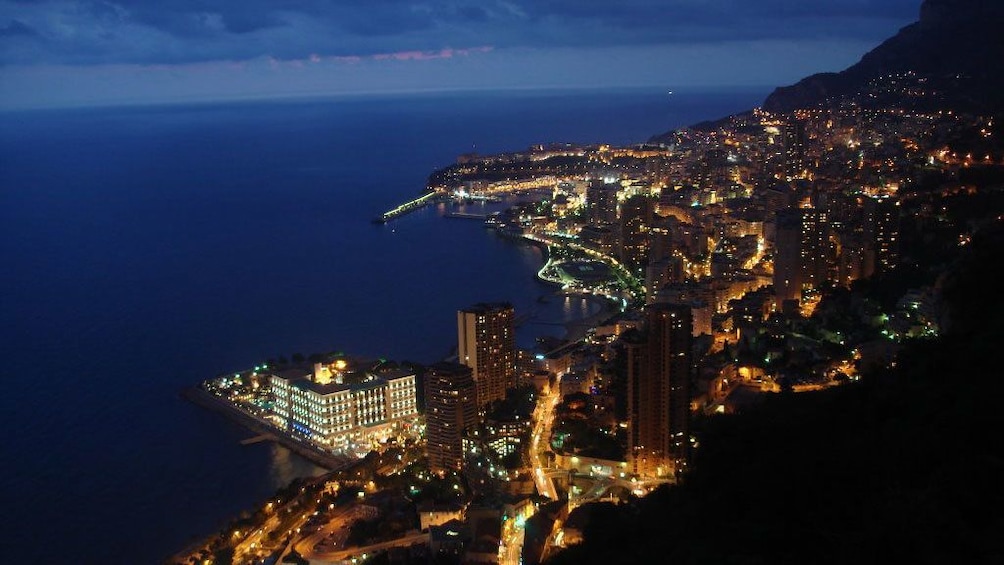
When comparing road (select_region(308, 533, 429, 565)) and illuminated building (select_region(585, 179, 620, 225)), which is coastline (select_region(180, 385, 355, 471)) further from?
illuminated building (select_region(585, 179, 620, 225))

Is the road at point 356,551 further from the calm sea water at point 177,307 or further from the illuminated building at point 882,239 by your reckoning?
the illuminated building at point 882,239

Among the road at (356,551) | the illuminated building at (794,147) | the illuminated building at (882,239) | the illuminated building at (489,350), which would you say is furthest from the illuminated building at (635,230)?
the road at (356,551)

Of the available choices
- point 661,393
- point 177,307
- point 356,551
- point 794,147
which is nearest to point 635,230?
point 794,147

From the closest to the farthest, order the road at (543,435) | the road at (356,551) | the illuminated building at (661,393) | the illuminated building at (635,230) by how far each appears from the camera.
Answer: the road at (356,551), the road at (543,435), the illuminated building at (661,393), the illuminated building at (635,230)

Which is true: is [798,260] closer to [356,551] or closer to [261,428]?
[261,428]

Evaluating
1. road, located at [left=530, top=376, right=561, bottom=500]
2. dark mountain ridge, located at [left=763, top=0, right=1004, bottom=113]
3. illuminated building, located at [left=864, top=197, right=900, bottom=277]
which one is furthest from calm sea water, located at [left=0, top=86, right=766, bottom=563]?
dark mountain ridge, located at [left=763, top=0, right=1004, bottom=113]
